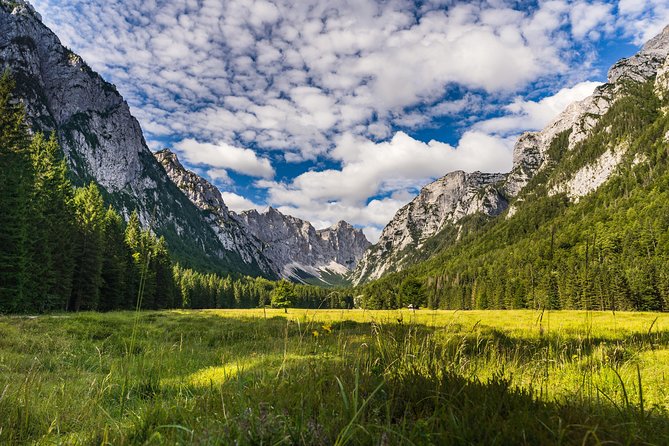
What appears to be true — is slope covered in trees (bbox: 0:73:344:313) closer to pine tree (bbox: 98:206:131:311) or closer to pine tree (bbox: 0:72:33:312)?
pine tree (bbox: 0:72:33:312)

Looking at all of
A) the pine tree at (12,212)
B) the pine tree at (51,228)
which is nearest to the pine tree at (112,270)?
the pine tree at (51,228)

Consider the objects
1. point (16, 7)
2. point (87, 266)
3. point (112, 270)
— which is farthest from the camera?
A: point (16, 7)

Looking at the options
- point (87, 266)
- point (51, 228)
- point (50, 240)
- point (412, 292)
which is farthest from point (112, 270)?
point (412, 292)

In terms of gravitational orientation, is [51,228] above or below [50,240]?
above

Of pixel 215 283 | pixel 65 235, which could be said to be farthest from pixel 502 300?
pixel 65 235

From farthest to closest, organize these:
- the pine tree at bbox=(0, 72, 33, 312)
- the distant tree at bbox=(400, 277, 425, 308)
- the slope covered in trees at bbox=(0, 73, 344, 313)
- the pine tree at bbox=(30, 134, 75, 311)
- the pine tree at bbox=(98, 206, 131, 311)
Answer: the distant tree at bbox=(400, 277, 425, 308) < the pine tree at bbox=(98, 206, 131, 311) < the pine tree at bbox=(30, 134, 75, 311) < the slope covered in trees at bbox=(0, 73, 344, 313) < the pine tree at bbox=(0, 72, 33, 312)

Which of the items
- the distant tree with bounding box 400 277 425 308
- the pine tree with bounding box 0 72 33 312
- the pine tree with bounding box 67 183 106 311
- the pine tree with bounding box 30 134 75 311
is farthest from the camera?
the distant tree with bounding box 400 277 425 308

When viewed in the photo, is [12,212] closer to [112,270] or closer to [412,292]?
[112,270]

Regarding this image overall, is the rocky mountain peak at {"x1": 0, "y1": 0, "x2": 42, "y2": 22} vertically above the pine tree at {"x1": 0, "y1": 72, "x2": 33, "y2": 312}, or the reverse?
the rocky mountain peak at {"x1": 0, "y1": 0, "x2": 42, "y2": 22}

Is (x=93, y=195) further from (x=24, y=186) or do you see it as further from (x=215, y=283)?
(x=215, y=283)

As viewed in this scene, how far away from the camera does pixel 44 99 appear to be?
193250mm

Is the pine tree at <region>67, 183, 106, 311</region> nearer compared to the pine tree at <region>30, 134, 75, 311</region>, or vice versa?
the pine tree at <region>30, 134, 75, 311</region>

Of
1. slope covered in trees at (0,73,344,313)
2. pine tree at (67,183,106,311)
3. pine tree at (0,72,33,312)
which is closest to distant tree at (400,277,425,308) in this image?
slope covered in trees at (0,73,344,313)

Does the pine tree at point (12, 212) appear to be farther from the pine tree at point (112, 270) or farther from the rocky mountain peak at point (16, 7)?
the rocky mountain peak at point (16, 7)
